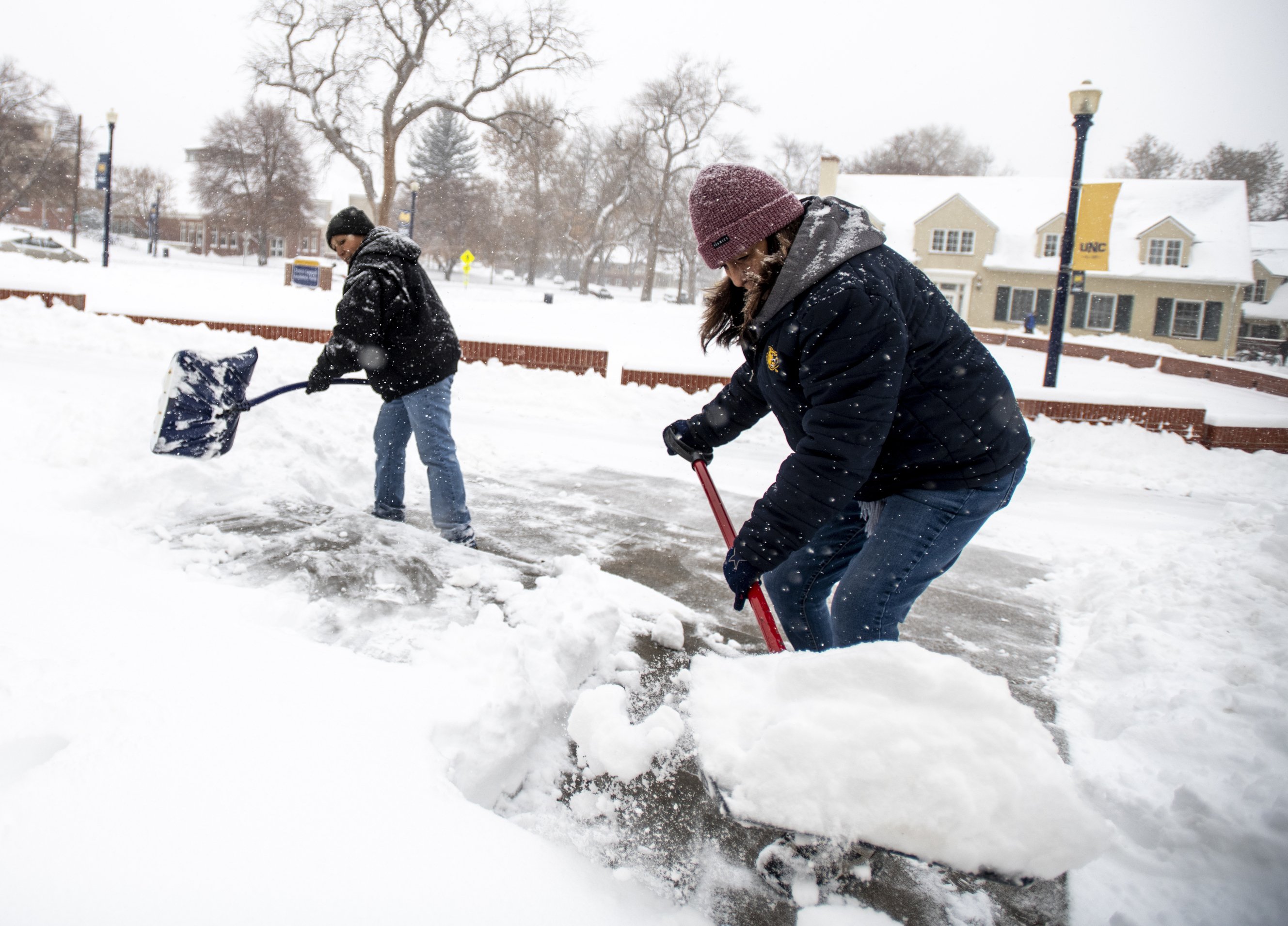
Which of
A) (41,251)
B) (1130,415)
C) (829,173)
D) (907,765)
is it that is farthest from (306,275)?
(907,765)

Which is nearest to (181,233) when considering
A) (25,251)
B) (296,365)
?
(25,251)

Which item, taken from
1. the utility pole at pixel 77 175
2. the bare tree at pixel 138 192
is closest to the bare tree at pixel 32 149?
the utility pole at pixel 77 175

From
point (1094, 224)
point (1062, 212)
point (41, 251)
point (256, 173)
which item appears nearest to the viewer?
point (1094, 224)

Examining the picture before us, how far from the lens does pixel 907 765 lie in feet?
5.34

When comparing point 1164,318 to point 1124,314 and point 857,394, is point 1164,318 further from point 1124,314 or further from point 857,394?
point 857,394

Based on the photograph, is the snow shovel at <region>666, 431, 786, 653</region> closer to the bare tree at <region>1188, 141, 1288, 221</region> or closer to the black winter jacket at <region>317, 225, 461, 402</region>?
the black winter jacket at <region>317, 225, 461, 402</region>

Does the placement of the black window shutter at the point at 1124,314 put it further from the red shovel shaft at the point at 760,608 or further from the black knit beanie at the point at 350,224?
the red shovel shaft at the point at 760,608

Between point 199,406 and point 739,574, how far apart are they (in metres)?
2.89

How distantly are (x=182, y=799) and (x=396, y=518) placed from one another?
8.54 feet

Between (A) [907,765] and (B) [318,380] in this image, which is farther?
(B) [318,380]

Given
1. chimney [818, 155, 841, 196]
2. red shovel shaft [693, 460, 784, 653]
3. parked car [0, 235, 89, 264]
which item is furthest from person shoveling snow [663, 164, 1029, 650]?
parked car [0, 235, 89, 264]

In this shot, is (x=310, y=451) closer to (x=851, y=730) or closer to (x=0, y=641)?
(x=0, y=641)

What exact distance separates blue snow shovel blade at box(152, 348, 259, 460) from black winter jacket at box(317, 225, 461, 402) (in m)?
0.57

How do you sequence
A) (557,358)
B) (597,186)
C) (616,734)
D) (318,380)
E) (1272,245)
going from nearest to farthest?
(616,734)
(318,380)
(557,358)
(1272,245)
(597,186)
